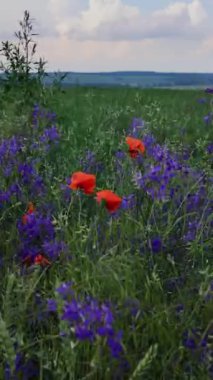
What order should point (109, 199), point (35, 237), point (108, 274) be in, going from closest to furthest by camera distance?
point (108, 274), point (109, 199), point (35, 237)

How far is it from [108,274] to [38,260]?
1.72 ft

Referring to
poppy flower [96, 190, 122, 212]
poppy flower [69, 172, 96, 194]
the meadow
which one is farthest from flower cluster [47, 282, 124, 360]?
poppy flower [69, 172, 96, 194]

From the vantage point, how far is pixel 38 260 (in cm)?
257

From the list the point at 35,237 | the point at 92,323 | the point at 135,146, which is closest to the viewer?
the point at 92,323

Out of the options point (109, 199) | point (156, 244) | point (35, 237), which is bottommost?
point (35, 237)

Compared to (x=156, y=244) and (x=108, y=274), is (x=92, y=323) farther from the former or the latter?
(x=156, y=244)

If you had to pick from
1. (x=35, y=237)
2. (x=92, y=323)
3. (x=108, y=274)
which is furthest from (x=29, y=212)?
(x=92, y=323)

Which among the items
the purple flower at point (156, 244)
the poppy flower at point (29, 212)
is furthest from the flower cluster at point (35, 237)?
the purple flower at point (156, 244)

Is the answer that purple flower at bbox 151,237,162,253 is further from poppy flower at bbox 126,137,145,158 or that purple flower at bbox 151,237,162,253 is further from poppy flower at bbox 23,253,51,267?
poppy flower at bbox 126,137,145,158

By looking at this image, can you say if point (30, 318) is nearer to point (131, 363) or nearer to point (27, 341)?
point (27, 341)

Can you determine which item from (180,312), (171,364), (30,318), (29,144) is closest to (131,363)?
(171,364)

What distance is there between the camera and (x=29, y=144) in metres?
3.82

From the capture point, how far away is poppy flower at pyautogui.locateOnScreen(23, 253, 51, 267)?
2.57m

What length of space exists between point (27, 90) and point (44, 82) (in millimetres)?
174
